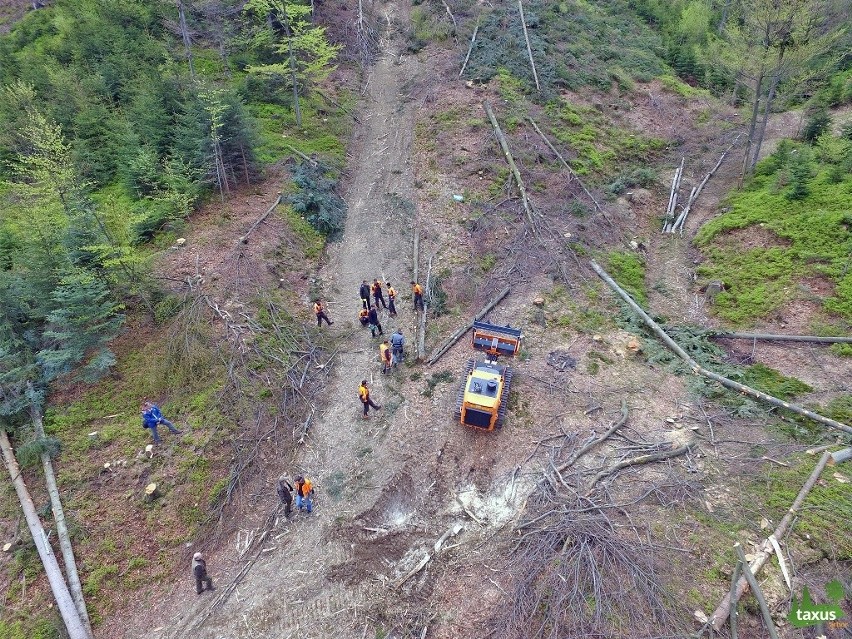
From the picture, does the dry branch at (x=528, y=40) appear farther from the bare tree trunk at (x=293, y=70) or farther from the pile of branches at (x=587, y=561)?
the pile of branches at (x=587, y=561)

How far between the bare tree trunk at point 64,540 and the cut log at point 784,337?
65.7ft

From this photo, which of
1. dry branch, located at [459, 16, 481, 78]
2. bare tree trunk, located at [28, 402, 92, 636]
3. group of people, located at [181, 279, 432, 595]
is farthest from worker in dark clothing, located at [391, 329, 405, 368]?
dry branch, located at [459, 16, 481, 78]

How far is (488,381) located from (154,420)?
9.57m

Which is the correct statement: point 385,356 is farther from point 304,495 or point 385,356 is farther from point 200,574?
point 200,574

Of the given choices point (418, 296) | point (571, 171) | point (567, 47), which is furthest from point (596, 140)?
point (418, 296)

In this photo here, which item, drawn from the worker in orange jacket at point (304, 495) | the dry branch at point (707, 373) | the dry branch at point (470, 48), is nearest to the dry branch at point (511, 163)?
the dry branch at point (707, 373)

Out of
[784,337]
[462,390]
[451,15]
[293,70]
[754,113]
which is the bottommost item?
[462,390]

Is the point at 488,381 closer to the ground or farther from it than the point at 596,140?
closer to the ground

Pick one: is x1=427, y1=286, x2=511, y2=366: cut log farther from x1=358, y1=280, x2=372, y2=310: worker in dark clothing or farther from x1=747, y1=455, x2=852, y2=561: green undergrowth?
x1=747, y1=455, x2=852, y2=561: green undergrowth

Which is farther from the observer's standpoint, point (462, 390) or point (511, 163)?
point (511, 163)

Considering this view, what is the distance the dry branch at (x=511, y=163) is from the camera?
2072cm

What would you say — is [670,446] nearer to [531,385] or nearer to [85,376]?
[531,385]

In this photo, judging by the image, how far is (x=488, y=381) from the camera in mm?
13078

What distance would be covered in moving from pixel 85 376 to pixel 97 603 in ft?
22.9
